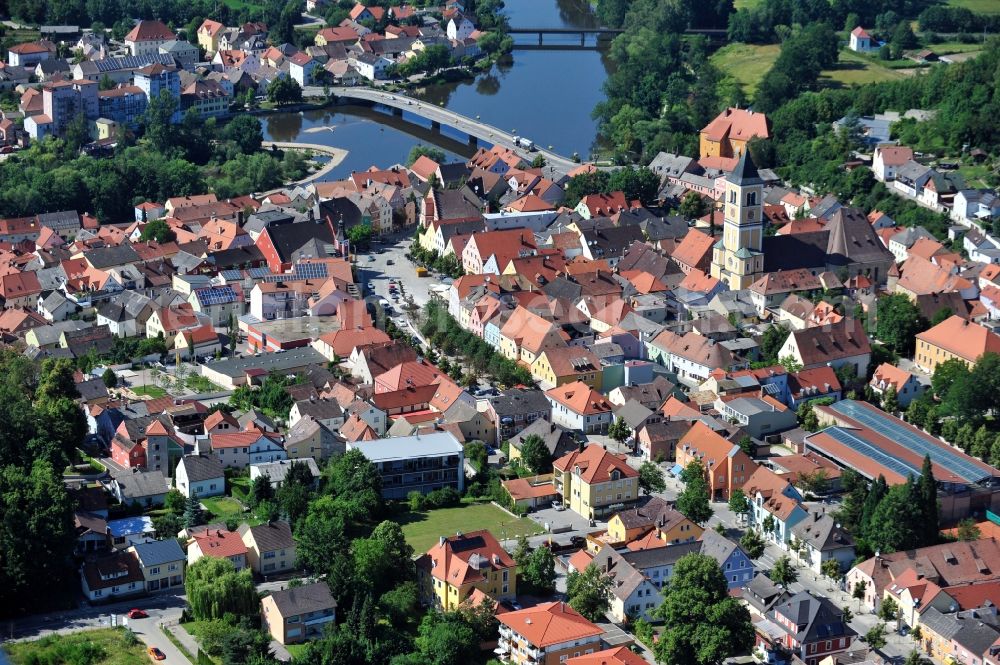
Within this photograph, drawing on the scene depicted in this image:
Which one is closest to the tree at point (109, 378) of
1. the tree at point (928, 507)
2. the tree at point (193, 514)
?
the tree at point (193, 514)

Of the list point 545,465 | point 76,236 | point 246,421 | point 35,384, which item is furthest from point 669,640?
point 76,236

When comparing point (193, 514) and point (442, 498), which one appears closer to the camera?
point (193, 514)

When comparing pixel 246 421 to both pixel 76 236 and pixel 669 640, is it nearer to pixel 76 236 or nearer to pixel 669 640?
pixel 669 640

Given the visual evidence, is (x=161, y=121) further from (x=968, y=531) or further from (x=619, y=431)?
(x=968, y=531)

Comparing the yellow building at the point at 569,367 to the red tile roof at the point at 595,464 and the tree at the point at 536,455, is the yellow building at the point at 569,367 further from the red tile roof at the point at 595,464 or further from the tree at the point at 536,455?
the red tile roof at the point at 595,464

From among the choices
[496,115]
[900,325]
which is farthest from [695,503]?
[496,115]

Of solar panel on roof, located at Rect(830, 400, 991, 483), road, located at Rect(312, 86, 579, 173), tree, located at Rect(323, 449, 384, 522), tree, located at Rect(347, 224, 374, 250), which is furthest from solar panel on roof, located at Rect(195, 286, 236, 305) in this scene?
road, located at Rect(312, 86, 579, 173)
